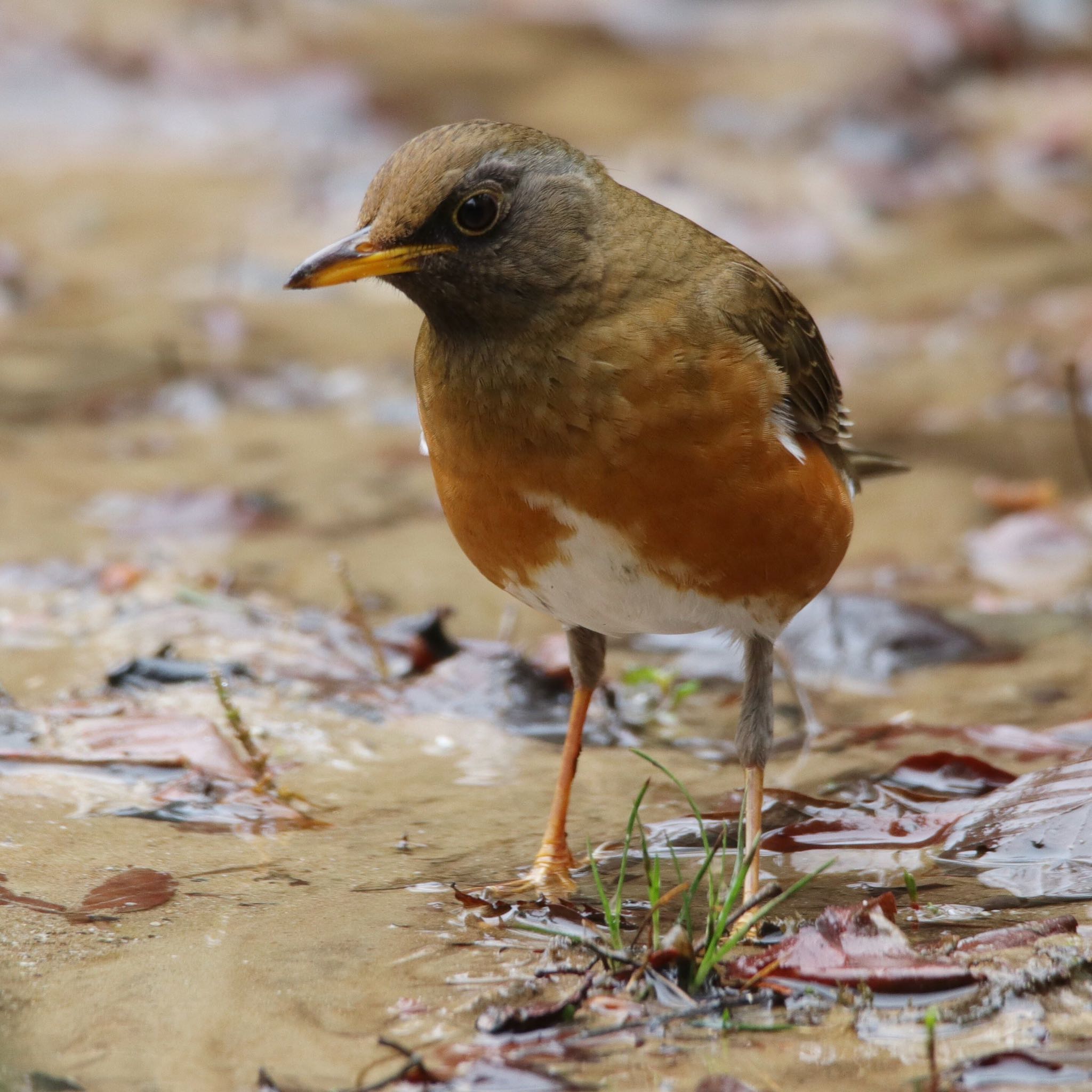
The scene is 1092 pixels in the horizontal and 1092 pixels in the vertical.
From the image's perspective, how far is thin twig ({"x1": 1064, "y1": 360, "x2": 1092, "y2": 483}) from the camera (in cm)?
566

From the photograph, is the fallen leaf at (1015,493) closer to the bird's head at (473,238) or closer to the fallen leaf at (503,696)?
the fallen leaf at (503,696)

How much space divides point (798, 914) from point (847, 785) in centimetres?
90

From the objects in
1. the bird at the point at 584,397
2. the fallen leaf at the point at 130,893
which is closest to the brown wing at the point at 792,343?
the bird at the point at 584,397

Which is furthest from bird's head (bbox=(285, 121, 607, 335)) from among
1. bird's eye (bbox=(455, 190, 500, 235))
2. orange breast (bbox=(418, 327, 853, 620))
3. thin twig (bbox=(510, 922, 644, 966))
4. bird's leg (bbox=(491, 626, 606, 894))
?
thin twig (bbox=(510, 922, 644, 966))

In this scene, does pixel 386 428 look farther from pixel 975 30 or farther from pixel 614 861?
pixel 975 30

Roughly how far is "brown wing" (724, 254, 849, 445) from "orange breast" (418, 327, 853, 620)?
5.1 inches

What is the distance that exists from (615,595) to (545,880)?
0.68 metres

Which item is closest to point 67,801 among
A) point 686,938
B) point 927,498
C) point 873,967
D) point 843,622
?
point 686,938

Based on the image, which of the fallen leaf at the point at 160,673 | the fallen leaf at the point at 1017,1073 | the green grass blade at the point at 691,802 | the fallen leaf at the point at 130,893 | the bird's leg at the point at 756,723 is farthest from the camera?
the fallen leaf at the point at 160,673

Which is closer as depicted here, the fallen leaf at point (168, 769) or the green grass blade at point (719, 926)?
the green grass blade at point (719, 926)

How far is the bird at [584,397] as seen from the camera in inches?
137

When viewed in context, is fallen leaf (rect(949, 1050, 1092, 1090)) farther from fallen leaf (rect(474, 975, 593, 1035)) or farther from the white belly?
the white belly

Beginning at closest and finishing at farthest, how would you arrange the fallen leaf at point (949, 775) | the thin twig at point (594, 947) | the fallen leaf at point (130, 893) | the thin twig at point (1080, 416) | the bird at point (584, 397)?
the thin twig at point (594, 947), the fallen leaf at point (130, 893), the bird at point (584, 397), the fallen leaf at point (949, 775), the thin twig at point (1080, 416)

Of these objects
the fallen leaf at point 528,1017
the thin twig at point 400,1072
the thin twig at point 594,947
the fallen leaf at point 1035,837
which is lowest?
the thin twig at point 400,1072
